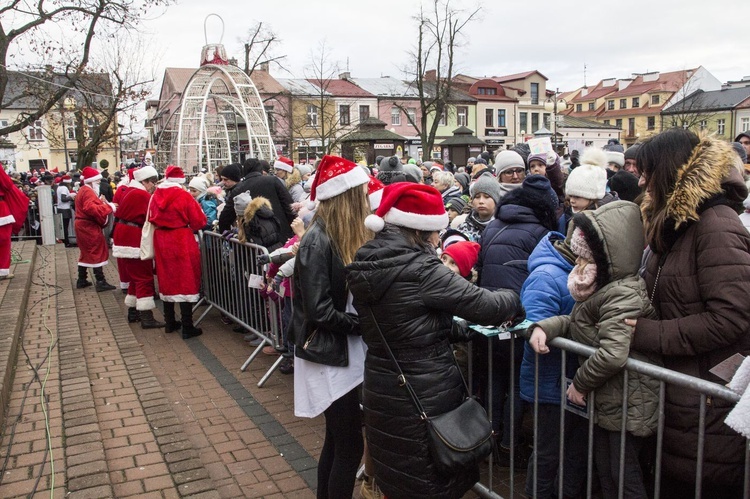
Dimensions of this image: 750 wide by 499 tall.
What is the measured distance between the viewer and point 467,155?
32281 mm

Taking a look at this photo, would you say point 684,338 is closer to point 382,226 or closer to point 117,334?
point 382,226

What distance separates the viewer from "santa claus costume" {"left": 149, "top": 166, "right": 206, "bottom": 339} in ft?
22.9

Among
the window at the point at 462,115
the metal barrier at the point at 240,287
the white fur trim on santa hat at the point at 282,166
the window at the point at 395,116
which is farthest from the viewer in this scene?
the window at the point at 462,115

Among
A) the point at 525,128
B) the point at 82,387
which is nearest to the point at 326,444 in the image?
the point at 82,387

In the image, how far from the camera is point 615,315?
2609mm

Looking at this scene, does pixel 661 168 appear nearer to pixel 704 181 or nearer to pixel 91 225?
pixel 704 181

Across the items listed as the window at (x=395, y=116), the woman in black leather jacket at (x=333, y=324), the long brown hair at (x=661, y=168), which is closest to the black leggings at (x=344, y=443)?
the woman in black leather jacket at (x=333, y=324)

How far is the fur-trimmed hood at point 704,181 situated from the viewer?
8.14 feet

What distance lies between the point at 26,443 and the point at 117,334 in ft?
10.8

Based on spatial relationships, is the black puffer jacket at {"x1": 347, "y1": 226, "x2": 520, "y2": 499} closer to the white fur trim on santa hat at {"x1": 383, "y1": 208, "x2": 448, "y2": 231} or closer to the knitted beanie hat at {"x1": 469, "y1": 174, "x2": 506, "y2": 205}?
the white fur trim on santa hat at {"x1": 383, "y1": 208, "x2": 448, "y2": 231}

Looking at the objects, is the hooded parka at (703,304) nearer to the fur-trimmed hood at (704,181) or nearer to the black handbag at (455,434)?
the fur-trimmed hood at (704,181)

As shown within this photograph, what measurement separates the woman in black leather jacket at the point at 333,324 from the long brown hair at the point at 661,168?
1.42m

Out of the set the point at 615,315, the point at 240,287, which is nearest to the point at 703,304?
the point at 615,315

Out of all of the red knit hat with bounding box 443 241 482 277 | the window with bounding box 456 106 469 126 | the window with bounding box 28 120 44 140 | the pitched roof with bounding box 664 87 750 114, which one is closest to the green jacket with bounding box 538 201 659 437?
the red knit hat with bounding box 443 241 482 277
